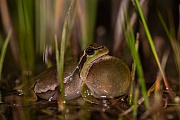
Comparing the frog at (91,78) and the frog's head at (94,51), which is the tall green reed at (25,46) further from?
the frog's head at (94,51)

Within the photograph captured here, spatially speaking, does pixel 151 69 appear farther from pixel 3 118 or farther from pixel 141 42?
pixel 3 118

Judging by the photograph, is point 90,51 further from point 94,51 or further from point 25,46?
point 25,46

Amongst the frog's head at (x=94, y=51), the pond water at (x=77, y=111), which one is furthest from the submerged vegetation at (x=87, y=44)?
the frog's head at (x=94, y=51)

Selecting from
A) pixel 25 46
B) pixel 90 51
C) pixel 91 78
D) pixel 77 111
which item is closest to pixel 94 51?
pixel 90 51

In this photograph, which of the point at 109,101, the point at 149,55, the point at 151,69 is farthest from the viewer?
the point at 149,55

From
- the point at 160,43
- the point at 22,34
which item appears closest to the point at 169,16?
the point at 160,43

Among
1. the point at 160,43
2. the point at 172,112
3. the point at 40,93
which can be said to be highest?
the point at 160,43
